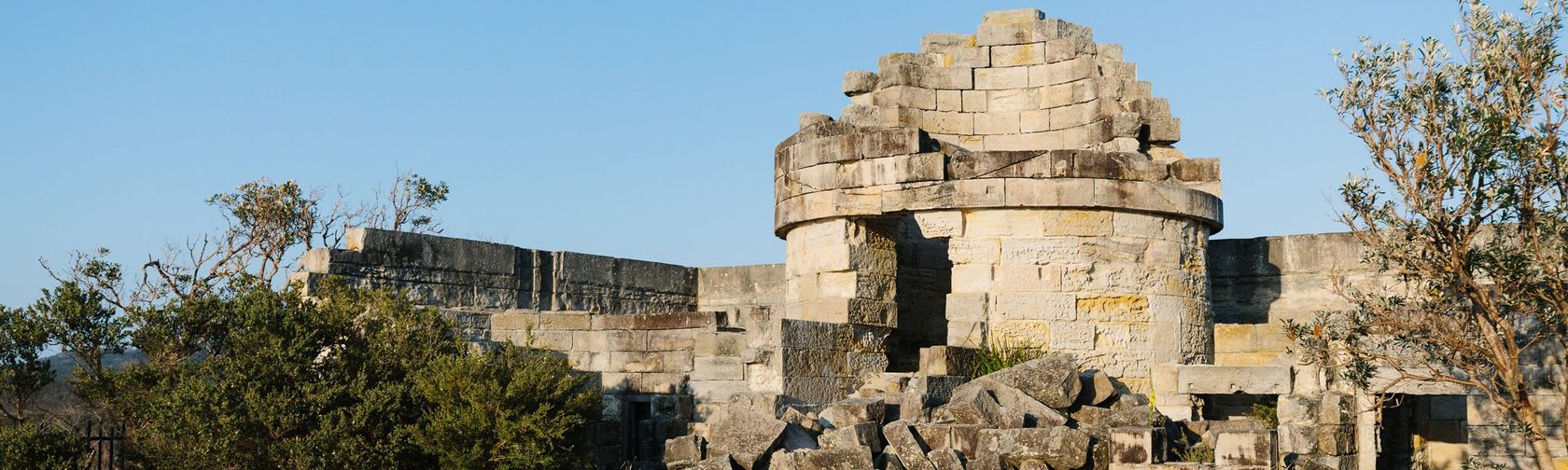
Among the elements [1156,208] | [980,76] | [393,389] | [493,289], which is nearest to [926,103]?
[980,76]

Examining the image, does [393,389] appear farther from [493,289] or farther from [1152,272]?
[1152,272]

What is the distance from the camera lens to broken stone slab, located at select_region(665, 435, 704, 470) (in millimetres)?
12625

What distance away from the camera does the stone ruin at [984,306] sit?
12.5 meters

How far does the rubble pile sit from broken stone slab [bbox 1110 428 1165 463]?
0.09 meters

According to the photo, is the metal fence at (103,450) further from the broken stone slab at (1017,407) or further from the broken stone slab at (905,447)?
the broken stone slab at (1017,407)

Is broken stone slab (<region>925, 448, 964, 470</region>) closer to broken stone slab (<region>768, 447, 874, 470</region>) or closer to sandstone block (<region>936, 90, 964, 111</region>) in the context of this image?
broken stone slab (<region>768, 447, 874, 470</region>)

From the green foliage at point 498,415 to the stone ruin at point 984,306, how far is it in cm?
87

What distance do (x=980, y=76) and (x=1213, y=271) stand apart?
3.40 metres

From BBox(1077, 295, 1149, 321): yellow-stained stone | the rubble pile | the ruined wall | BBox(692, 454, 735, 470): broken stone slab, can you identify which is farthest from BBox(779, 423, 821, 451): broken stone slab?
BBox(1077, 295, 1149, 321): yellow-stained stone

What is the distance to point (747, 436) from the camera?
12.2 meters

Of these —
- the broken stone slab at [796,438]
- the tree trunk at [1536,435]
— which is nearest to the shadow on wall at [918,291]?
the broken stone slab at [796,438]

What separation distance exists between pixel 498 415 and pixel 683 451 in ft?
4.96

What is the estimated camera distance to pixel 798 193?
52.0ft

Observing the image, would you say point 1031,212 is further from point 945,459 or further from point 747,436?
point 747,436
